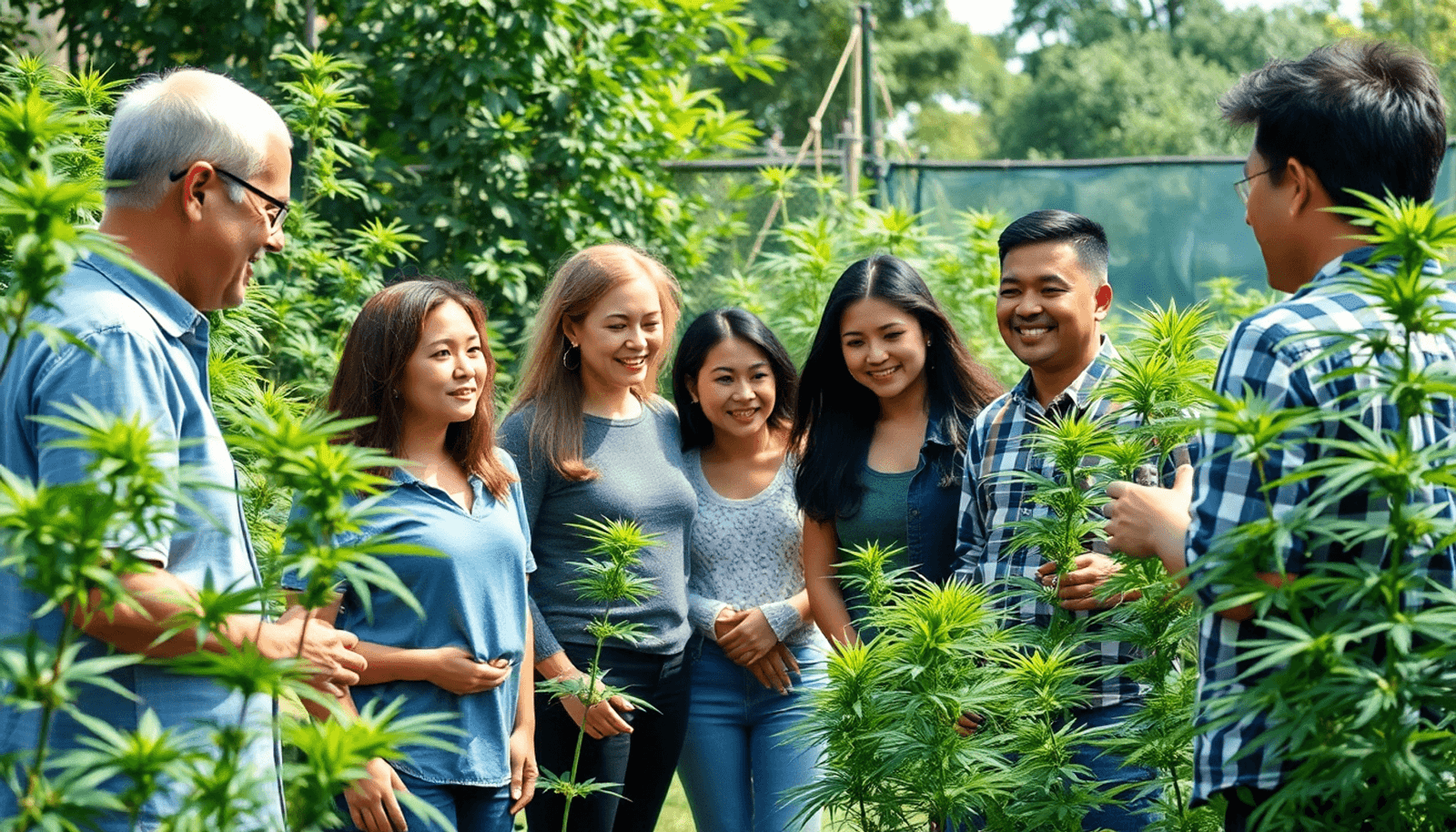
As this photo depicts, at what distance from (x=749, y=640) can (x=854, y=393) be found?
77cm

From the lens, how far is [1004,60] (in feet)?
158

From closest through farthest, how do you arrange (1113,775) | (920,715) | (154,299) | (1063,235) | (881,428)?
1. (154,299)
2. (920,715)
3. (1113,775)
4. (1063,235)
5. (881,428)

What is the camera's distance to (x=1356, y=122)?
2086 millimetres

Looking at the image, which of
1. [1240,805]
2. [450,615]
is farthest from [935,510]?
[1240,805]

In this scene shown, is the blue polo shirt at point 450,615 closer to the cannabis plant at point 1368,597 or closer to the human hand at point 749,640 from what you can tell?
the human hand at point 749,640

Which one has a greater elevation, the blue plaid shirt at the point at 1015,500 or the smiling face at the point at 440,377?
the smiling face at the point at 440,377

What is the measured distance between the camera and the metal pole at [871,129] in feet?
25.8

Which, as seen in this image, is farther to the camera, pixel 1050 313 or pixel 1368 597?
pixel 1050 313

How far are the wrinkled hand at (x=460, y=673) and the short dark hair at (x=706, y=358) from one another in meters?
1.30

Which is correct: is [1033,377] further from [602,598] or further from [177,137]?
[177,137]

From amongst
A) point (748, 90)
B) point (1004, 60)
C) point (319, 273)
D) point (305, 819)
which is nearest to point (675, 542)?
point (319, 273)

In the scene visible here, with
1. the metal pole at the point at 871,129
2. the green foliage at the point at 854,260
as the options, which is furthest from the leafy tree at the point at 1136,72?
the green foliage at the point at 854,260

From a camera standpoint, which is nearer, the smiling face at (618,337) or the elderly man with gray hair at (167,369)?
the elderly man with gray hair at (167,369)

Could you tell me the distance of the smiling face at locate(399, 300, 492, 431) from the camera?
10.3 ft
